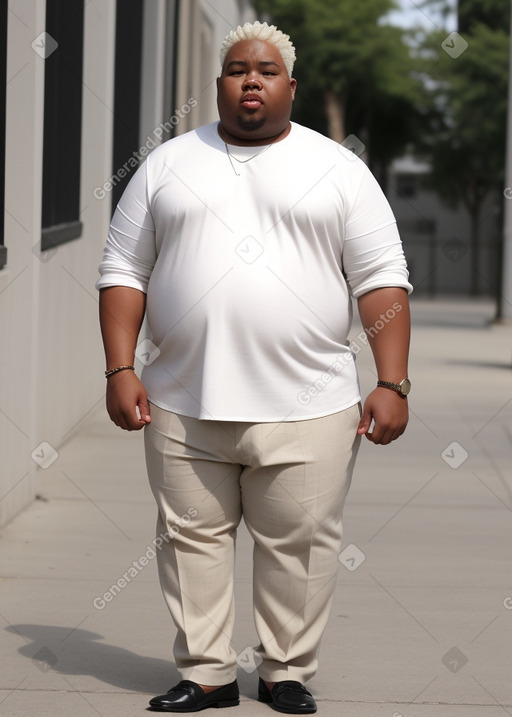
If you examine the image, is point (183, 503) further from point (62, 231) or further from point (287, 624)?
point (62, 231)

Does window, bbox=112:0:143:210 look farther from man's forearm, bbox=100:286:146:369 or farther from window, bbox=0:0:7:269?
man's forearm, bbox=100:286:146:369

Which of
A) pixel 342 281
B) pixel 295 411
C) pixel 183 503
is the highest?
pixel 342 281

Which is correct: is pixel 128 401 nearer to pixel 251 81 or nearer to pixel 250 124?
pixel 250 124

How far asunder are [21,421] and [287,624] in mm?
3382

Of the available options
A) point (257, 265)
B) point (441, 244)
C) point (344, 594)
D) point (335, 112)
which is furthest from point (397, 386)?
point (441, 244)

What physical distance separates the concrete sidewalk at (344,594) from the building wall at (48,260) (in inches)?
15.1

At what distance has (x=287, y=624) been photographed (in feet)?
13.7

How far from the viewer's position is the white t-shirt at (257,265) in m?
3.98

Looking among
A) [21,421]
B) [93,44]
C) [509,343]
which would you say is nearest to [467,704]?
[21,421]

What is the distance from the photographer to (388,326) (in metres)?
4.06

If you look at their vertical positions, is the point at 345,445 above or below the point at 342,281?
below

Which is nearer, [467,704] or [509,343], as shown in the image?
[467,704]

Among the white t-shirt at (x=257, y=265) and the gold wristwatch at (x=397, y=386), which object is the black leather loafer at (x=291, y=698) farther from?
the gold wristwatch at (x=397, y=386)

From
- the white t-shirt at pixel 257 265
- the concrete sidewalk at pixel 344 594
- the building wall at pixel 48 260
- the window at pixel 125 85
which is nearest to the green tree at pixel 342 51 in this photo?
the building wall at pixel 48 260
